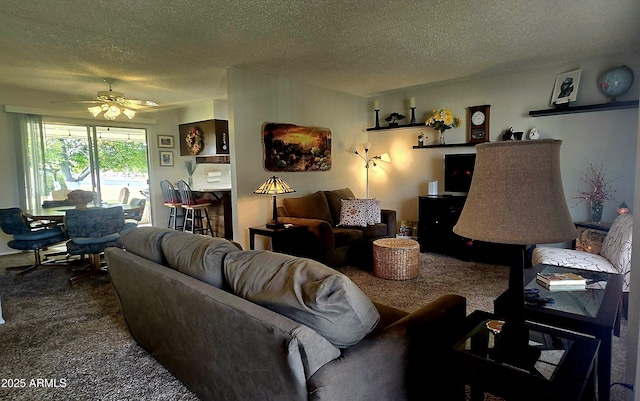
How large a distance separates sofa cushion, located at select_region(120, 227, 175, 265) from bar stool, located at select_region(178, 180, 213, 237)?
3.63 meters

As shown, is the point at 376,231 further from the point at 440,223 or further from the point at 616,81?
the point at 616,81

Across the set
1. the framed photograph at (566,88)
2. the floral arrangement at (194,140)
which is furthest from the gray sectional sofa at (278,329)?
the floral arrangement at (194,140)

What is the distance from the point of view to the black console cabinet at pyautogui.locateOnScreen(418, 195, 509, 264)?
4.43m

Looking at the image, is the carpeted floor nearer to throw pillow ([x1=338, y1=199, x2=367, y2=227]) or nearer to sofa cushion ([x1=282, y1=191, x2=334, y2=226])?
throw pillow ([x1=338, y1=199, x2=367, y2=227])

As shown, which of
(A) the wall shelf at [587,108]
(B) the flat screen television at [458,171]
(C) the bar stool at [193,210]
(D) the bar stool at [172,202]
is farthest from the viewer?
(D) the bar stool at [172,202]

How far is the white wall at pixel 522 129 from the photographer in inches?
152

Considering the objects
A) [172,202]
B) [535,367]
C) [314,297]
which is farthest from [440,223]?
[172,202]

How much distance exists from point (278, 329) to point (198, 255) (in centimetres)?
77

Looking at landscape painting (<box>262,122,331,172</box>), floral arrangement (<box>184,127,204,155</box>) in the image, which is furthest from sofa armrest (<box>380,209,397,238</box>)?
floral arrangement (<box>184,127,204,155</box>)

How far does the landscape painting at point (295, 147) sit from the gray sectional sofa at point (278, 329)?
2785 mm

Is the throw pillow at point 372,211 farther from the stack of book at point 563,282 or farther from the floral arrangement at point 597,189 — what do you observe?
the stack of book at point 563,282

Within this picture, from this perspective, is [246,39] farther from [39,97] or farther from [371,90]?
[39,97]

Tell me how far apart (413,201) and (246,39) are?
3576 millimetres

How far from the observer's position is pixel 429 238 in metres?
4.92
